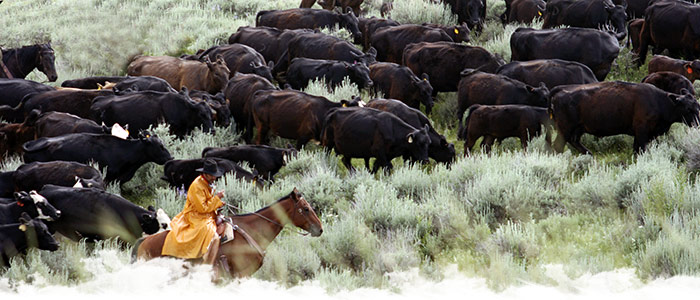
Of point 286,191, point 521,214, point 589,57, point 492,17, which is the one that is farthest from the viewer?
point 492,17

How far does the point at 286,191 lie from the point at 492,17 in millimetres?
14103

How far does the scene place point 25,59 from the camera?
794 inches

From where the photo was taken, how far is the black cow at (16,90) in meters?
17.1

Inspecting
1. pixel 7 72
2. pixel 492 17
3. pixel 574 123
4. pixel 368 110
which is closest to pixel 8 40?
pixel 7 72

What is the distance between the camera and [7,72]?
19.7 m

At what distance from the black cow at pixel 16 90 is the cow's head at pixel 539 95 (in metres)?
8.90

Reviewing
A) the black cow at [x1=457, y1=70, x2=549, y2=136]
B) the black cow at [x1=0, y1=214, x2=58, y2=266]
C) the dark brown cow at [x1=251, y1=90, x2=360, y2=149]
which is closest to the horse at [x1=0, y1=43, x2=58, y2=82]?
the dark brown cow at [x1=251, y1=90, x2=360, y2=149]

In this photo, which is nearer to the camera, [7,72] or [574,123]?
[574,123]

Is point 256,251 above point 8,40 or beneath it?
above

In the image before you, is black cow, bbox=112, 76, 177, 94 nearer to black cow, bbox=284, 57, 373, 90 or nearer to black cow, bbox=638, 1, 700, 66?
black cow, bbox=284, 57, 373, 90

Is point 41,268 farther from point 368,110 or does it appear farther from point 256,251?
point 368,110

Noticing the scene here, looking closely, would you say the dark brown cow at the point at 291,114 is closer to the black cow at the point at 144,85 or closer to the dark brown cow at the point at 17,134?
the black cow at the point at 144,85

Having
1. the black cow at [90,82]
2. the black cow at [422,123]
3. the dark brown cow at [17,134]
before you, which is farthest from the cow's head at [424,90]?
the dark brown cow at [17,134]

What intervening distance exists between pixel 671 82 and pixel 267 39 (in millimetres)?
9791
